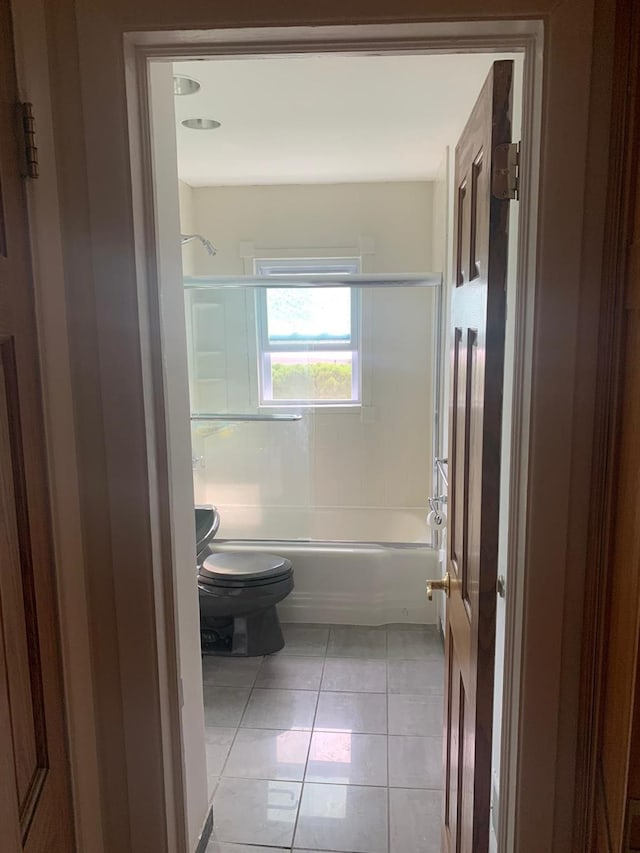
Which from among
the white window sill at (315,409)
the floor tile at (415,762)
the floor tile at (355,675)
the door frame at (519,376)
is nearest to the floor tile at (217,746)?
the floor tile at (355,675)

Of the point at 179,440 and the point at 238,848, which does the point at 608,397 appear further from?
the point at 238,848

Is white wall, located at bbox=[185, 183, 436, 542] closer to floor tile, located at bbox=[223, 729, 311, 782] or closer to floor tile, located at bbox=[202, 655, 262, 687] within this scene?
floor tile, located at bbox=[202, 655, 262, 687]

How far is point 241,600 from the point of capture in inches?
114

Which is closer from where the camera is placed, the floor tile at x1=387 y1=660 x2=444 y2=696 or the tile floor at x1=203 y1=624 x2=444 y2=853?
the tile floor at x1=203 y1=624 x2=444 y2=853

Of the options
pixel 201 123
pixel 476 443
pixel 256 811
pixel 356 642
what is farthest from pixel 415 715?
pixel 201 123

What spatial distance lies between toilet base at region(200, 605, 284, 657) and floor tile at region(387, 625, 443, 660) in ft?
1.89

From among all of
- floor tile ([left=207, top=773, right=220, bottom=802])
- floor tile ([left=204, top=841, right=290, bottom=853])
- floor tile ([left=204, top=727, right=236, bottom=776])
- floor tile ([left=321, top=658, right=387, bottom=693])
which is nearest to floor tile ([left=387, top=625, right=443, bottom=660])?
floor tile ([left=321, top=658, right=387, bottom=693])

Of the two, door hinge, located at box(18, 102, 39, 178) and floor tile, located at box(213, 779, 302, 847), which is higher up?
door hinge, located at box(18, 102, 39, 178)

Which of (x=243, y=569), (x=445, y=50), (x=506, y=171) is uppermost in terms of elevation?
(x=445, y=50)

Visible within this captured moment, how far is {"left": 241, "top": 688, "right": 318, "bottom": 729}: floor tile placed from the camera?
249 centimetres

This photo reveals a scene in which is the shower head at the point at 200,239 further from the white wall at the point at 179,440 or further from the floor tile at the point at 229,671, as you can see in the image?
the floor tile at the point at 229,671

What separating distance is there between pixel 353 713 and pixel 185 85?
8.21 ft

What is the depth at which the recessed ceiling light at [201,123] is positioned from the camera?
2662 millimetres

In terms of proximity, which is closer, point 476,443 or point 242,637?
point 476,443
